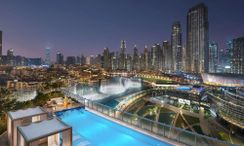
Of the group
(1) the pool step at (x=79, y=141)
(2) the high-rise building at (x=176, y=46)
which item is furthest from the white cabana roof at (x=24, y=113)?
(2) the high-rise building at (x=176, y=46)

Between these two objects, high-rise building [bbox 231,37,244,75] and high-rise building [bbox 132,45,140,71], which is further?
high-rise building [bbox 132,45,140,71]

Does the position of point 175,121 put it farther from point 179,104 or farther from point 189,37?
point 189,37

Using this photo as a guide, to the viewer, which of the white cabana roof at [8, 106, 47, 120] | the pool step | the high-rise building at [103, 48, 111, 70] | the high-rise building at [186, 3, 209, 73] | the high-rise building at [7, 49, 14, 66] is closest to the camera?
the white cabana roof at [8, 106, 47, 120]

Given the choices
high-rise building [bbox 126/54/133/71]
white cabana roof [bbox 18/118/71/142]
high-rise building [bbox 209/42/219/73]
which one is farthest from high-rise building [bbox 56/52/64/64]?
white cabana roof [bbox 18/118/71/142]

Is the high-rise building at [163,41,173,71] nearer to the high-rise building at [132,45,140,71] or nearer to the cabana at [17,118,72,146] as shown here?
the high-rise building at [132,45,140,71]

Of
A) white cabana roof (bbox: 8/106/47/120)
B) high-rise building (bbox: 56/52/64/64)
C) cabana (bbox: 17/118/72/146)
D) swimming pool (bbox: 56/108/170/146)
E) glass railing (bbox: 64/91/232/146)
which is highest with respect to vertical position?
high-rise building (bbox: 56/52/64/64)

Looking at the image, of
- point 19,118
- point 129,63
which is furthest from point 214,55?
point 19,118

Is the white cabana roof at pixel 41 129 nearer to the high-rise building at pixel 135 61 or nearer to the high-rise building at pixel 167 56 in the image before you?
the high-rise building at pixel 167 56
